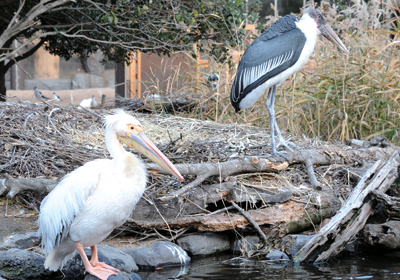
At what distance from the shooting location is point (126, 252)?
135 inches

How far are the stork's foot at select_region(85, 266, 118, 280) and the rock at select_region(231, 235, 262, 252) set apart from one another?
1255 millimetres

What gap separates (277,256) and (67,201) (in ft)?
5.67

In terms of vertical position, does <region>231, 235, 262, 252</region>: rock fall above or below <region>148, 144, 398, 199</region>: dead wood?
below

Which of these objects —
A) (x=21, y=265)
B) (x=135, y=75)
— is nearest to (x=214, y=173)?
(x=21, y=265)

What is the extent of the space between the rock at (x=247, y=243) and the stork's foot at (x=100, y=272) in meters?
1.26

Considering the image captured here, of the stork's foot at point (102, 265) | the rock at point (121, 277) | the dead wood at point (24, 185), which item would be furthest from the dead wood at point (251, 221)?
the dead wood at point (24, 185)

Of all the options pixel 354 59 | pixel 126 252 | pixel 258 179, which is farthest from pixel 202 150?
pixel 354 59

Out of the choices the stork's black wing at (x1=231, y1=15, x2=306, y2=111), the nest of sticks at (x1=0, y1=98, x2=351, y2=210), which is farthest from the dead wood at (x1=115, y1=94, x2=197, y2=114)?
the stork's black wing at (x1=231, y1=15, x2=306, y2=111)

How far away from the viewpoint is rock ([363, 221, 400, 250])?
358cm

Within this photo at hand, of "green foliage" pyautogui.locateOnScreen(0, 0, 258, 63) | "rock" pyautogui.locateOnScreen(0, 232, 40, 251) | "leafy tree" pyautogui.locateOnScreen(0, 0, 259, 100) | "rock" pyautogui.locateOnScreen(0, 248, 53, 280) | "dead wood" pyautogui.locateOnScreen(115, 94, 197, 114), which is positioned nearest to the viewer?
"rock" pyautogui.locateOnScreen(0, 248, 53, 280)

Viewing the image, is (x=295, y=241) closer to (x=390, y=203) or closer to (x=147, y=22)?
(x=390, y=203)

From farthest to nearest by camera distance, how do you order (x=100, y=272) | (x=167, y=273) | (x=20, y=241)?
(x=20, y=241)
(x=167, y=273)
(x=100, y=272)

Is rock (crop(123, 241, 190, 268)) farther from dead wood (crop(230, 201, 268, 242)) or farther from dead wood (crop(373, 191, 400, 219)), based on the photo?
dead wood (crop(373, 191, 400, 219))

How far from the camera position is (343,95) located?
5.67 meters
